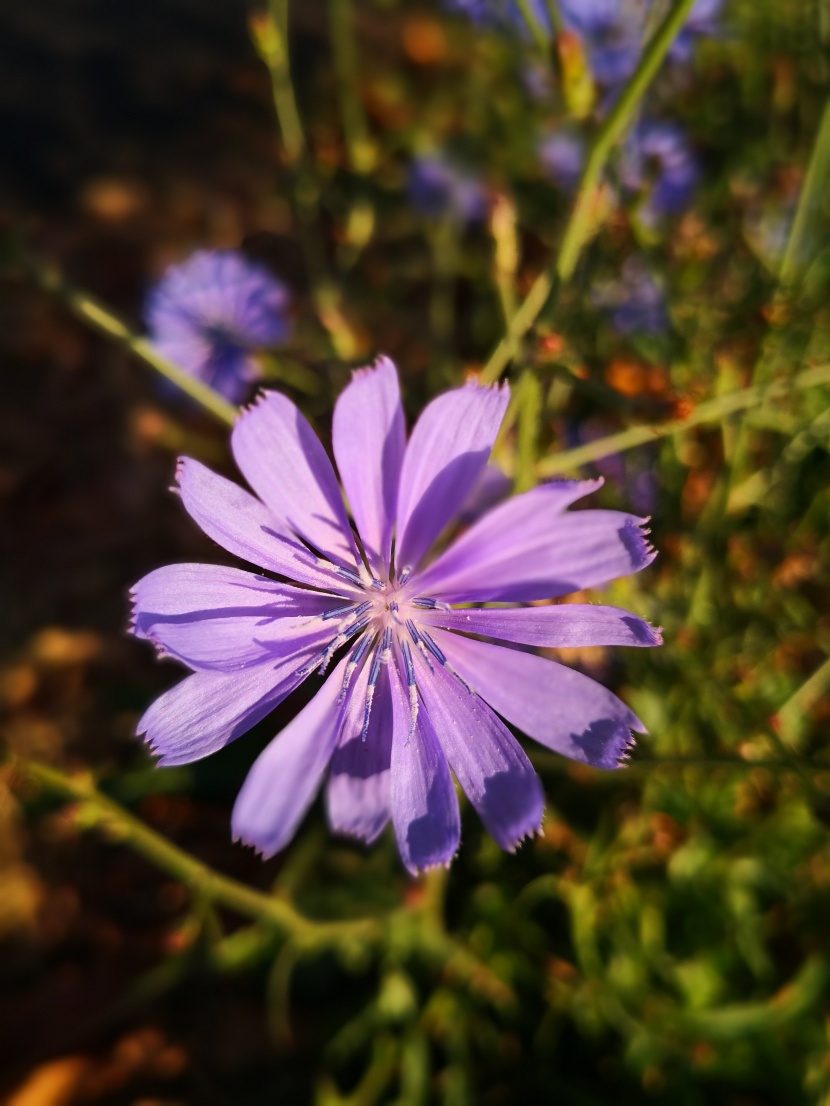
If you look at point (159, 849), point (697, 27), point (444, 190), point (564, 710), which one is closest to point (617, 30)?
point (697, 27)

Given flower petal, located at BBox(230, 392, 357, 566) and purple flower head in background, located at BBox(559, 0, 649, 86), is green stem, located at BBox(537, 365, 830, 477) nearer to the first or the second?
flower petal, located at BBox(230, 392, 357, 566)

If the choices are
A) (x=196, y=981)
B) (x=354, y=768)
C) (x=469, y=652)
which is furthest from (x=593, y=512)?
(x=196, y=981)

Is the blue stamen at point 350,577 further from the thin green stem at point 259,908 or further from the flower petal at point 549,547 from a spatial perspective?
the thin green stem at point 259,908

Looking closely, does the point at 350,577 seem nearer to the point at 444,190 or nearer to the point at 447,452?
the point at 447,452

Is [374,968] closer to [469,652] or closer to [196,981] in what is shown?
[196,981]

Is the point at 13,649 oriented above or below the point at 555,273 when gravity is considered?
above
